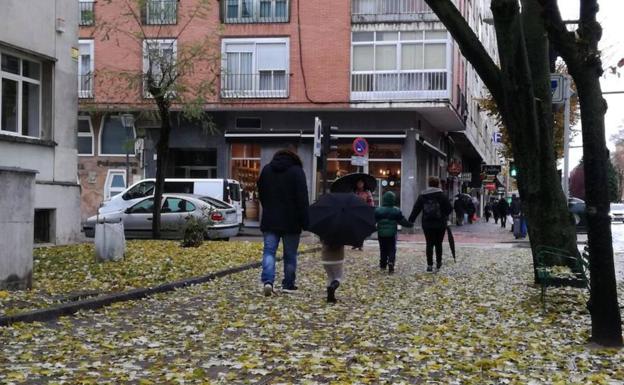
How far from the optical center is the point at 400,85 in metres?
29.2

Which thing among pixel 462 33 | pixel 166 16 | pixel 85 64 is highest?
pixel 166 16

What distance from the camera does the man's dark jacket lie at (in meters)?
9.54

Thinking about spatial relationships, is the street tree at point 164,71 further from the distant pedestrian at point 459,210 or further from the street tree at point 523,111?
the distant pedestrian at point 459,210

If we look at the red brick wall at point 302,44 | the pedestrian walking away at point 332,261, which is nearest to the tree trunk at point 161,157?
the pedestrian walking away at point 332,261

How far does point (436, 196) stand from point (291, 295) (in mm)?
4553

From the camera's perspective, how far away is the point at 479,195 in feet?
222

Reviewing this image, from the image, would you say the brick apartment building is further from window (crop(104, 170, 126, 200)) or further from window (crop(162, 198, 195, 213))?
window (crop(162, 198, 195, 213))

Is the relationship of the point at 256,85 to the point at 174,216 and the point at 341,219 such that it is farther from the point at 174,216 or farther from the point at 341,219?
the point at 341,219

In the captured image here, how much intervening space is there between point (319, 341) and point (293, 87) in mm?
23839

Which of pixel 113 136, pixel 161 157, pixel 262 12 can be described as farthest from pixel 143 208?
pixel 262 12

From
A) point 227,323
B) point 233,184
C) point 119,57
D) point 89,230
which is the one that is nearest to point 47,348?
point 227,323

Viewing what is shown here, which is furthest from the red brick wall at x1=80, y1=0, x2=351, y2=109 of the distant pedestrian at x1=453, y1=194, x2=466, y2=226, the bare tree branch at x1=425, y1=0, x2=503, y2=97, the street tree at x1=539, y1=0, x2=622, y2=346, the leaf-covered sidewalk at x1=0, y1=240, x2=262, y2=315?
the street tree at x1=539, y1=0, x2=622, y2=346

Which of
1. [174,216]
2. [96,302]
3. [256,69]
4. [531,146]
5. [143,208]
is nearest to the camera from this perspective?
[96,302]

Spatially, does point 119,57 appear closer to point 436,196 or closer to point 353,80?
point 353,80
